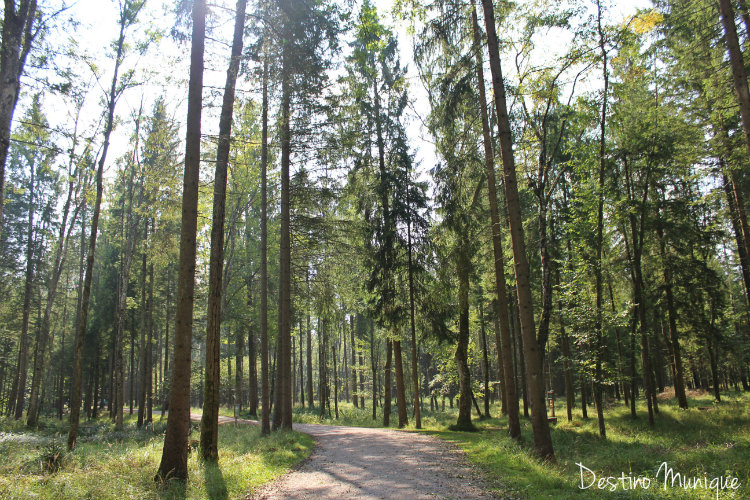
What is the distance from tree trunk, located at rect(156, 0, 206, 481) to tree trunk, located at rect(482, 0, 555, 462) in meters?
6.37

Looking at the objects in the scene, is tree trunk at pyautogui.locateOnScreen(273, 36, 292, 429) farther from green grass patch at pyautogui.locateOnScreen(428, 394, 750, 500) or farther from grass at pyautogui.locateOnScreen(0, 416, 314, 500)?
green grass patch at pyautogui.locateOnScreen(428, 394, 750, 500)

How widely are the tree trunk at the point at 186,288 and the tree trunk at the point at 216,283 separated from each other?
70cm

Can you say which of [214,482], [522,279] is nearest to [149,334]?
[214,482]

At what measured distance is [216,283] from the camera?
8.84m

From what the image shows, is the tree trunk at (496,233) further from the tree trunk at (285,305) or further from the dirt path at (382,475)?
the tree trunk at (285,305)

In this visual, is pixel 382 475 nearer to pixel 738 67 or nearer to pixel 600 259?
pixel 600 259

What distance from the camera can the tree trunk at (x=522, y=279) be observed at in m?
8.40

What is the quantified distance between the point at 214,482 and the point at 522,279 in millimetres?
7075

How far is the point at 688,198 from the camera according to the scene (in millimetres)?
17797

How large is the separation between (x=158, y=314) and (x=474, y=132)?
2464 cm

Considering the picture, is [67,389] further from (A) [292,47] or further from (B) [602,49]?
(B) [602,49]

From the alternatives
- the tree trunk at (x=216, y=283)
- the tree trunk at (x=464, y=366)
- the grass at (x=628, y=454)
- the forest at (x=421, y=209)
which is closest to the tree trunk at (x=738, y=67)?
the forest at (x=421, y=209)

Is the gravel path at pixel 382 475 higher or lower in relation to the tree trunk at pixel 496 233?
lower

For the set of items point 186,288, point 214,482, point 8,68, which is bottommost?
point 214,482
